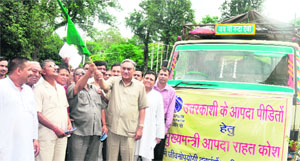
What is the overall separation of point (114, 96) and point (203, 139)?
147cm

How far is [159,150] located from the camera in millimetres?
5031

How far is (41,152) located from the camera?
3.70 m

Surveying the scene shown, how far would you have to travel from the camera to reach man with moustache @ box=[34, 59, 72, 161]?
3715 mm

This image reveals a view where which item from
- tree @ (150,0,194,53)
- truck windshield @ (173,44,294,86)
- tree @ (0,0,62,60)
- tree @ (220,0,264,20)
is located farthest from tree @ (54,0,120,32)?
truck windshield @ (173,44,294,86)

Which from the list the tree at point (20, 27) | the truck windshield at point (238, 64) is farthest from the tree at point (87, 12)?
the truck windshield at point (238, 64)

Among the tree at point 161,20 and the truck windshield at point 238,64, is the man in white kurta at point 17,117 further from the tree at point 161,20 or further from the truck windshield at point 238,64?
the tree at point 161,20

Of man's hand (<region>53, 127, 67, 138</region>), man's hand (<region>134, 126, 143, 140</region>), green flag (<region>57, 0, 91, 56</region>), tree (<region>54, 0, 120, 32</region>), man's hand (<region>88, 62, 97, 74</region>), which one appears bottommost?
man's hand (<region>134, 126, 143, 140</region>)

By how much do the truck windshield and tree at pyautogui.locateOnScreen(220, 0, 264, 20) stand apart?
25.8 m

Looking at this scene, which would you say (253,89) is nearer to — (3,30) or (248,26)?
(248,26)

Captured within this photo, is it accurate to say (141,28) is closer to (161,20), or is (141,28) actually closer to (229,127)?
(161,20)

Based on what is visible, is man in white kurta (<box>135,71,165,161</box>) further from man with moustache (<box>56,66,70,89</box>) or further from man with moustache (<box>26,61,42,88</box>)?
man with moustache (<box>26,61,42,88</box>)

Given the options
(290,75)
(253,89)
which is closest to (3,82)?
(253,89)

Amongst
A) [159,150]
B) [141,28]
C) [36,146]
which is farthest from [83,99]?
[141,28]

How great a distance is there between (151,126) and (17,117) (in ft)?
6.49
